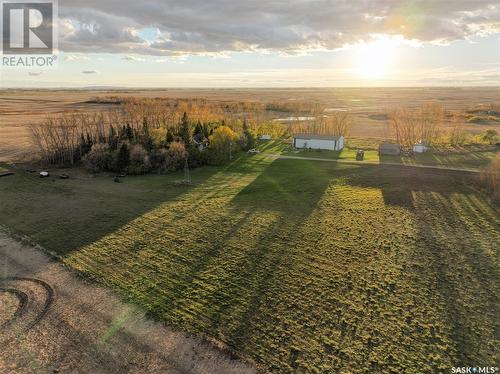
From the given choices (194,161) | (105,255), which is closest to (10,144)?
(194,161)

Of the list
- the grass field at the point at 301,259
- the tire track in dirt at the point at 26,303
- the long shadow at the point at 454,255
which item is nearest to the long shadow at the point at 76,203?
the grass field at the point at 301,259

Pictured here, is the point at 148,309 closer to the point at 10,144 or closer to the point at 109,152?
the point at 109,152

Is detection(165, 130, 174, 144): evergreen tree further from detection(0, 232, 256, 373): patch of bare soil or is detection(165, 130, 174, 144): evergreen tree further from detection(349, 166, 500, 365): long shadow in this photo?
detection(0, 232, 256, 373): patch of bare soil

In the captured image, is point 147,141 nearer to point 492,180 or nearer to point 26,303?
point 26,303

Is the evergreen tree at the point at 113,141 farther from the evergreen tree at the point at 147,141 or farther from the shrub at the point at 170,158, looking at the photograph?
the shrub at the point at 170,158

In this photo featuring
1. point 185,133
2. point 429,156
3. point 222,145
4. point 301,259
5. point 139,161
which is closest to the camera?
point 301,259

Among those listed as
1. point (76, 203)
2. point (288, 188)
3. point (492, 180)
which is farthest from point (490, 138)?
point (76, 203)
